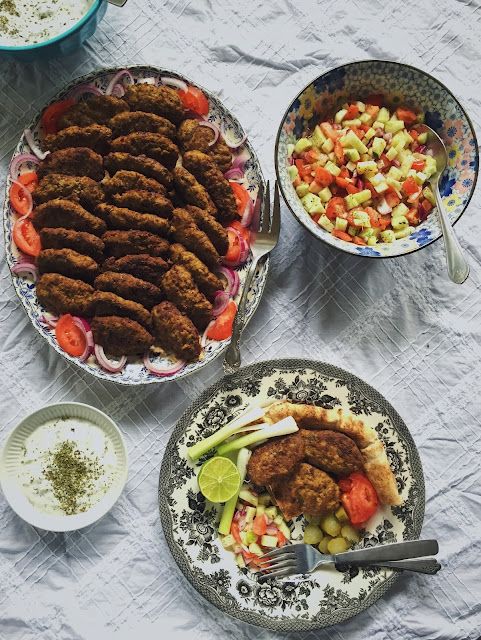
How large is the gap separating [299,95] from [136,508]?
2.42 meters

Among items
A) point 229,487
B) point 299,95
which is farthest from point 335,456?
point 299,95

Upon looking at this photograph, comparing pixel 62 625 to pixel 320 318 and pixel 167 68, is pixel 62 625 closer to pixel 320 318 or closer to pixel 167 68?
pixel 320 318

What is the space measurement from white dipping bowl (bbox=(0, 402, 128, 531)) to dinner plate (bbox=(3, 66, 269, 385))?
273 millimetres

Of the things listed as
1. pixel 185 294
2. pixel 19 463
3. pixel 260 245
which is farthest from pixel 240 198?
pixel 19 463

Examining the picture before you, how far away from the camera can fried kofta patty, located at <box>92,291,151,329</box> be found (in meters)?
3.85

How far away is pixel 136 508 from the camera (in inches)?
161

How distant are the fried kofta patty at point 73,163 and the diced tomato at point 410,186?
1.64m

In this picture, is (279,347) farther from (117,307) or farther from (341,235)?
(117,307)

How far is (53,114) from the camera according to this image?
4.02 metres

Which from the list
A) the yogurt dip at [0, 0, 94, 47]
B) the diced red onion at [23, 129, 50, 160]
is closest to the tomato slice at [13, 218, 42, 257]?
the diced red onion at [23, 129, 50, 160]

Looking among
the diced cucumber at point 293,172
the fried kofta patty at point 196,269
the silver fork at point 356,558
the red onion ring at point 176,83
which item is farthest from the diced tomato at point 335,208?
the silver fork at point 356,558

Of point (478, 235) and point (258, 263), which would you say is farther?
point (478, 235)

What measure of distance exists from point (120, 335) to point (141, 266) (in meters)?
0.38

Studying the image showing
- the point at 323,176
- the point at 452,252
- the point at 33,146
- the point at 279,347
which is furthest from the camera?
the point at 279,347
